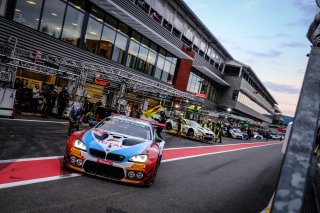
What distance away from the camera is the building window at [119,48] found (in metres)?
24.7

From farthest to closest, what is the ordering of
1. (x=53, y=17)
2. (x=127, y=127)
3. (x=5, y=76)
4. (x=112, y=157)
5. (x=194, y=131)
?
(x=194, y=131), (x=53, y=17), (x=5, y=76), (x=127, y=127), (x=112, y=157)

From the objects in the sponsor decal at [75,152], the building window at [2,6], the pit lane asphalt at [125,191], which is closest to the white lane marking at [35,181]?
the pit lane asphalt at [125,191]

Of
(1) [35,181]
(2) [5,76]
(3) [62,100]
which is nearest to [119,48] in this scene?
(3) [62,100]

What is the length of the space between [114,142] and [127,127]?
1.33 m

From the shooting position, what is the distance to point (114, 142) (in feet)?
22.0

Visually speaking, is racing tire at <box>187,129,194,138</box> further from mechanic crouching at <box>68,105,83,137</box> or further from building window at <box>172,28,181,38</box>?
mechanic crouching at <box>68,105,83,137</box>

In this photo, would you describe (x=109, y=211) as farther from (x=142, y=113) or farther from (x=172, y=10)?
(x=172, y=10)

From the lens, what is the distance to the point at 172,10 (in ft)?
104

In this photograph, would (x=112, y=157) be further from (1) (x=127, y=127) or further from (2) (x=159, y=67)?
(2) (x=159, y=67)

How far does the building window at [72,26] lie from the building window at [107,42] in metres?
2.53

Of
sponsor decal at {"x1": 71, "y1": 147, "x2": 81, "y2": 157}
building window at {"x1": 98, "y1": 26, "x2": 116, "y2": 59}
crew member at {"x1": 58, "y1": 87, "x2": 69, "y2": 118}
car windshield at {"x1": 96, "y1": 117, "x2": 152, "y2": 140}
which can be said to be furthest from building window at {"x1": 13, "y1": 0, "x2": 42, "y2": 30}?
sponsor decal at {"x1": 71, "y1": 147, "x2": 81, "y2": 157}

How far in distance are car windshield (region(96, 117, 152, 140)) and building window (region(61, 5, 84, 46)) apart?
1301 centimetres

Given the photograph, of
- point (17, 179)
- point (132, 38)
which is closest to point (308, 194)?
point (17, 179)

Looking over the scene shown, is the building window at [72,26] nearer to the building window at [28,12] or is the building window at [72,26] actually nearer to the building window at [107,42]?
the building window at [28,12]
